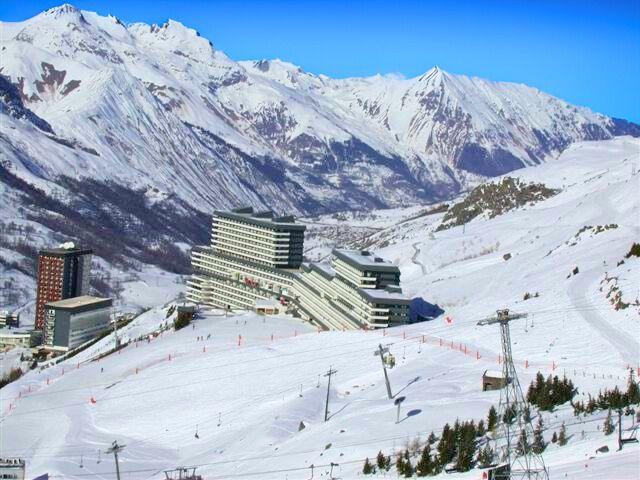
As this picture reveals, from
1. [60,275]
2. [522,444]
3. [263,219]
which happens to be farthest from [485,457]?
[60,275]

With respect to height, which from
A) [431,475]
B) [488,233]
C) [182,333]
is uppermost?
[488,233]

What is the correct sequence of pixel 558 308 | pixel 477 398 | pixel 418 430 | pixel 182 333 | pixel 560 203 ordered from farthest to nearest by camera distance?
pixel 560 203, pixel 182 333, pixel 558 308, pixel 477 398, pixel 418 430

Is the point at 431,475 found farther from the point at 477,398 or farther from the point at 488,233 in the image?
the point at 488,233

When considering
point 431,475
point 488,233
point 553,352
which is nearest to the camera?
point 431,475

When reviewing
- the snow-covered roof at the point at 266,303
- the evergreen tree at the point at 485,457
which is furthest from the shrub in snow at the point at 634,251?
the evergreen tree at the point at 485,457

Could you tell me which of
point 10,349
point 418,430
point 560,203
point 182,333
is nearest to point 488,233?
point 560,203

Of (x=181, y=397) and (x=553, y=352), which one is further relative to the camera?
(x=181, y=397)
